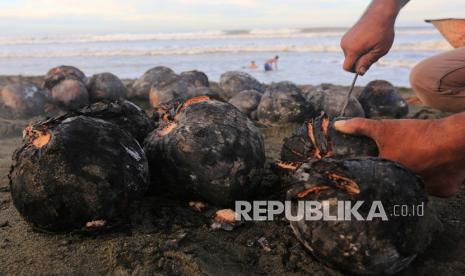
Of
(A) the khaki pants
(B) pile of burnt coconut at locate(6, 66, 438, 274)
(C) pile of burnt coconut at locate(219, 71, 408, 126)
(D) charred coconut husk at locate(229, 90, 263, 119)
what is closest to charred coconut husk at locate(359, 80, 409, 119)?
(C) pile of burnt coconut at locate(219, 71, 408, 126)

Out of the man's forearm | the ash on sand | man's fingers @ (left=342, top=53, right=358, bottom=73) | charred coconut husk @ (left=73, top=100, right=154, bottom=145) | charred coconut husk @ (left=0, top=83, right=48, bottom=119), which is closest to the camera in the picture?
the ash on sand

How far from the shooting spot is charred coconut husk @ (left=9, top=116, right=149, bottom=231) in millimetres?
2221

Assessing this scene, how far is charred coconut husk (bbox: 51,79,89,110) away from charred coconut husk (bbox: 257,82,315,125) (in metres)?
2.80

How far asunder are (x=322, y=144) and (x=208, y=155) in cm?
70

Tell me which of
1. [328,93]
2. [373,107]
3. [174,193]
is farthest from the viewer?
[373,107]

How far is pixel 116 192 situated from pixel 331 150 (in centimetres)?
126

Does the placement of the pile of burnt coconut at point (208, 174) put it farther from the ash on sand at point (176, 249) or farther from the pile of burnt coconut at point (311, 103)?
the pile of burnt coconut at point (311, 103)

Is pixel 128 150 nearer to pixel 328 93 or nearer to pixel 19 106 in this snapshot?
pixel 328 93

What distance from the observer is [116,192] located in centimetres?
229

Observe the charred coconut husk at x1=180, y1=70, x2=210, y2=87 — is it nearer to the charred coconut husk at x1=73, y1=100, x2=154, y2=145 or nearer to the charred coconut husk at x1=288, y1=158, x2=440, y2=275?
the charred coconut husk at x1=73, y1=100, x2=154, y2=145

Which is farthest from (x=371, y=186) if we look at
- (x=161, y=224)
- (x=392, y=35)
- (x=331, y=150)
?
(x=392, y=35)

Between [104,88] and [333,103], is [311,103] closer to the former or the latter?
[333,103]

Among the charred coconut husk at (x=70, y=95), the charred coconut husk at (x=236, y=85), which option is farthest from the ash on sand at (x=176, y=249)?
the charred coconut husk at (x=236, y=85)

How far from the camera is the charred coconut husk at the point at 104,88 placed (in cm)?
666
